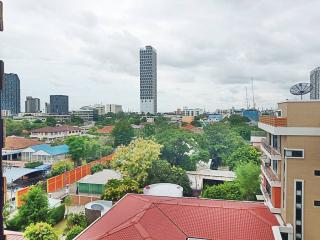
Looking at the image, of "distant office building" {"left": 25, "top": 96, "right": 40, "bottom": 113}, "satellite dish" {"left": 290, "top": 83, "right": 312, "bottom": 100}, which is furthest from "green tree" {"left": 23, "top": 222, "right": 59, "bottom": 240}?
"distant office building" {"left": 25, "top": 96, "right": 40, "bottom": 113}

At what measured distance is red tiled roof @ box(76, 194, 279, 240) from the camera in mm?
13164

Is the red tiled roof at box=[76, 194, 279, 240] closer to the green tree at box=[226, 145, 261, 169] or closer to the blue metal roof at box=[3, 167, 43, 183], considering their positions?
the green tree at box=[226, 145, 261, 169]

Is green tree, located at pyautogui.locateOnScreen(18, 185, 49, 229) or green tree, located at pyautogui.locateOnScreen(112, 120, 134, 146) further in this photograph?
green tree, located at pyautogui.locateOnScreen(112, 120, 134, 146)

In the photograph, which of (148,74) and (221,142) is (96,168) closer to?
(221,142)

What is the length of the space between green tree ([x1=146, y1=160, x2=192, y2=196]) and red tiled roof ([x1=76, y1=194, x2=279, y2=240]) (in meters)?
10.3

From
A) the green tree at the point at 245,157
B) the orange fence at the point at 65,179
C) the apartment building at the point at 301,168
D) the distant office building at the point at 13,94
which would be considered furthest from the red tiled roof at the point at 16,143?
the distant office building at the point at 13,94

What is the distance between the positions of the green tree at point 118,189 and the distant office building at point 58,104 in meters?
136

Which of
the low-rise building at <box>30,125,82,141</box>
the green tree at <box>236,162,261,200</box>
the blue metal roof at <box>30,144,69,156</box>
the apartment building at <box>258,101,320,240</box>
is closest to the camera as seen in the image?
the apartment building at <box>258,101,320,240</box>

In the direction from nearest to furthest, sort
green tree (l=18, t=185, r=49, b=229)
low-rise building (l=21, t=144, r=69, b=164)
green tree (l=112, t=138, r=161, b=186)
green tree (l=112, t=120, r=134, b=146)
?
green tree (l=18, t=185, r=49, b=229) → green tree (l=112, t=138, r=161, b=186) → low-rise building (l=21, t=144, r=69, b=164) → green tree (l=112, t=120, r=134, b=146)

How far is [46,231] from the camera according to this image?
15.9 metres

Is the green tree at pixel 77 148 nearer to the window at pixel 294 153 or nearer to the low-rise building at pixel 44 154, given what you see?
the low-rise building at pixel 44 154

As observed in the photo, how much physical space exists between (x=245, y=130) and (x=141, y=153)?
33.9 metres

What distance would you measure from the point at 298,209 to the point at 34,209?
14.4m

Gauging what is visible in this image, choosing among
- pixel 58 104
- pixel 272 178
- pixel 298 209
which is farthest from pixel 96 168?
pixel 58 104
